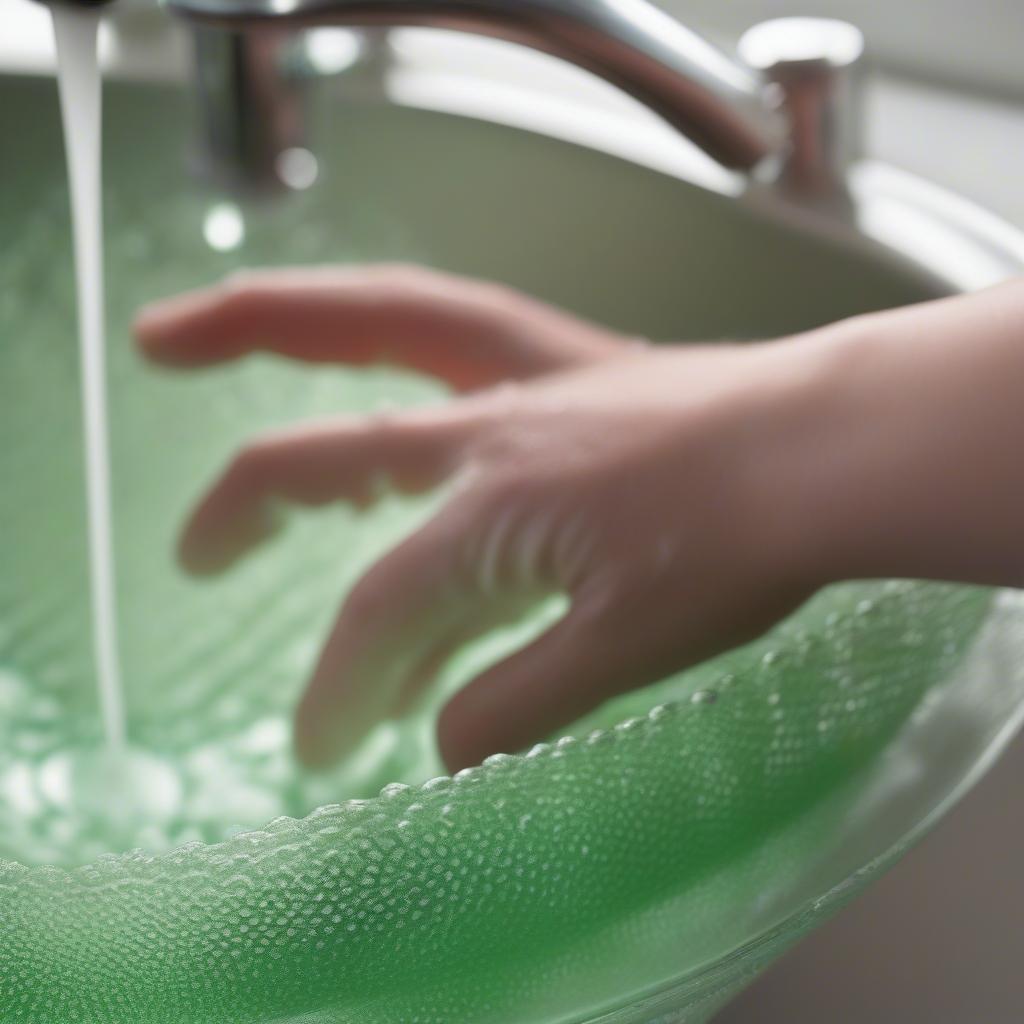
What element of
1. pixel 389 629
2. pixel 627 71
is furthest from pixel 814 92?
pixel 389 629

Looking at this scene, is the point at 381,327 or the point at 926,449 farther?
the point at 381,327

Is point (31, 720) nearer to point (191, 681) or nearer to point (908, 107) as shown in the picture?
point (191, 681)

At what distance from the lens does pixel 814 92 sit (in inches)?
16.3

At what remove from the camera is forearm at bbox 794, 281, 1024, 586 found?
0.28 metres

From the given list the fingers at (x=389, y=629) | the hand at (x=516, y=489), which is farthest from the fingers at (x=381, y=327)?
the fingers at (x=389, y=629)

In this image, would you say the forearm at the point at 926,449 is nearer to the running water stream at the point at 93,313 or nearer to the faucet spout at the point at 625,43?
the faucet spout at the point at 625,43

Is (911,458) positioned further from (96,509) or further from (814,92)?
(96,509)

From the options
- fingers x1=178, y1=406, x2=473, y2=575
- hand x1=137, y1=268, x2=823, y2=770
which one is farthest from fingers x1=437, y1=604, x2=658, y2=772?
fingers x1=178, y1=406, x2=473, y2=575

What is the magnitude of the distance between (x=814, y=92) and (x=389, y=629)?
0.20m

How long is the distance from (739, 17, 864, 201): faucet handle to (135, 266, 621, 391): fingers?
0.26 feet

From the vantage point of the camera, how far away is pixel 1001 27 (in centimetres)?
51

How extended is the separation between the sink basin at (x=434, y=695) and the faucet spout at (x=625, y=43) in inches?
3.1

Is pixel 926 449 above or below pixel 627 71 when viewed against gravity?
below

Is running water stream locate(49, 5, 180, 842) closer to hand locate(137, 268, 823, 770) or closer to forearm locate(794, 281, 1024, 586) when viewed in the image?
hand locate(137, 268, 823, 770)
